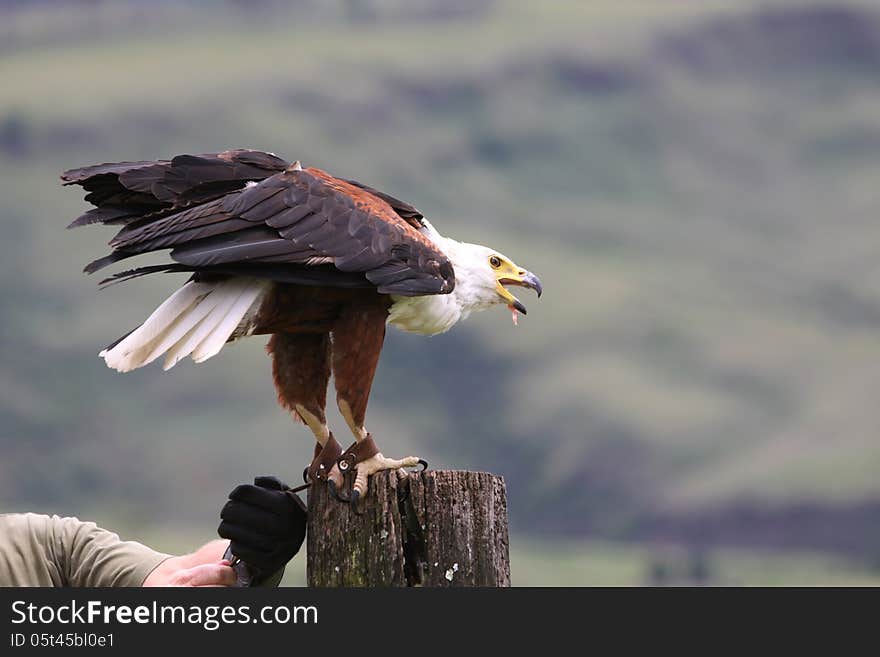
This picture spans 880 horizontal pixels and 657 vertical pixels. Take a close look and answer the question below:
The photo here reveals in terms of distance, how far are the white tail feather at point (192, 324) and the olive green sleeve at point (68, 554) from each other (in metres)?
1.15

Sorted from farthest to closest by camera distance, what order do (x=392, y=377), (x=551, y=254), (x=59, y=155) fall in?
(x=59, y=155) < (x=551, y=254) < (x=392, y=377)

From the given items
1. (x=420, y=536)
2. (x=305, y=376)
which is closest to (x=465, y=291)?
(x=305, y=376)

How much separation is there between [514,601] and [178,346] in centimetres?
170

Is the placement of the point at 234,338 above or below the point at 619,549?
below

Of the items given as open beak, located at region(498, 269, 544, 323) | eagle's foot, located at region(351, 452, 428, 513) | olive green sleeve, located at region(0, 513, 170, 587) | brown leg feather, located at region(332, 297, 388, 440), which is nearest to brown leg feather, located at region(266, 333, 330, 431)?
brown leg feather, located at region(332, 297, 388, 440)

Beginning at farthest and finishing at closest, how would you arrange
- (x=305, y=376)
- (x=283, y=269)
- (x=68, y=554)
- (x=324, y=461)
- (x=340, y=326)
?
(x=68, y=554) < (x=305, y=376) < (x=340, y=326) < (x=324, y=461) < (x=283, y=269)

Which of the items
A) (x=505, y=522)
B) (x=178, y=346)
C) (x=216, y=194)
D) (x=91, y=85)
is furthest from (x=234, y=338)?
(x=91, y=85)

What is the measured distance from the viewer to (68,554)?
252 inches

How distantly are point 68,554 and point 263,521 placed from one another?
1.22m

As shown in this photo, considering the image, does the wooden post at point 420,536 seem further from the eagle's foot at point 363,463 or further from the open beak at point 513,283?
the open beak at point 513,283

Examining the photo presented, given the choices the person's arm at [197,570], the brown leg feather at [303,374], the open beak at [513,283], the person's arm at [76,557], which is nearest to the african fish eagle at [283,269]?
the brown leg feather at [303,374]

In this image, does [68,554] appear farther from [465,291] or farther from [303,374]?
[465,291]

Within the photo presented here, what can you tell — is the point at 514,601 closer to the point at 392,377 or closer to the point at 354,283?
the point at 354,283

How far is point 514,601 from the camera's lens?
17.0ft
